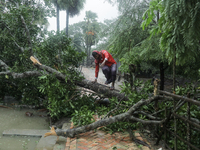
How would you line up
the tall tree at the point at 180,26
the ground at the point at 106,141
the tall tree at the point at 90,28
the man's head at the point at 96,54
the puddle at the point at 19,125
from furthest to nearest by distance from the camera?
the tall tree at the point at 90,28 < the man's head at the point at 96,54 < the puddle at the point at 19,125 < the ground at the point at 106,141 < the tall tree at the point at 180,26

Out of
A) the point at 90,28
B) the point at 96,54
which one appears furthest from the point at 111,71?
the point at 90,28

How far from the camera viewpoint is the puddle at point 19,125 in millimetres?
4359

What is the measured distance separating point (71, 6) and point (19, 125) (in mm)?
19651

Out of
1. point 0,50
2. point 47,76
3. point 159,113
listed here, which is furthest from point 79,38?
point 159,113

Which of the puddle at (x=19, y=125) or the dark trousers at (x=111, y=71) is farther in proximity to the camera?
the dark trousers at (x=111, y=71)

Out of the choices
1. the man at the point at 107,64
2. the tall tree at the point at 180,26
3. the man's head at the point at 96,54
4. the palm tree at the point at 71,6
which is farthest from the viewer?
the palm tree at the point at 71,6

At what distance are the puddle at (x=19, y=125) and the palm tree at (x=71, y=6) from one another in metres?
16.9

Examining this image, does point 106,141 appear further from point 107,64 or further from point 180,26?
point 180,26

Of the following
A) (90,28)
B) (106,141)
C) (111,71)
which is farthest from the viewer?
(90,28)

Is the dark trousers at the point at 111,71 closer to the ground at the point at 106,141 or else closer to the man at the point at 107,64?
the man at the point at 107,64

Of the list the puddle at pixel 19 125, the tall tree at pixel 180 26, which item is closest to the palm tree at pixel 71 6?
the puddle at pixel 19 125

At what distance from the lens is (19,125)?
18.8ft

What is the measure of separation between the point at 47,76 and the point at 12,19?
2.97 meters

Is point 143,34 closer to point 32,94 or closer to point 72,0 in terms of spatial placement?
point 32,94
